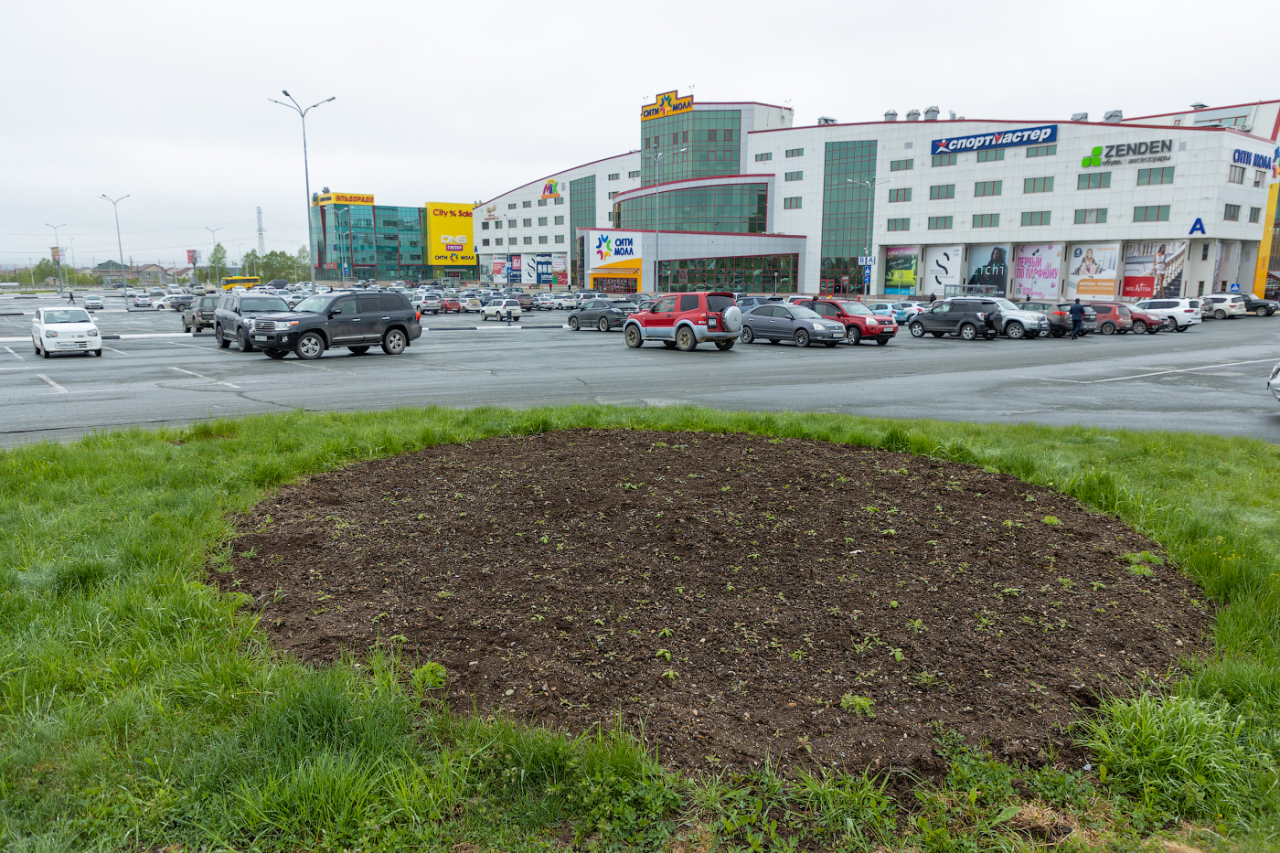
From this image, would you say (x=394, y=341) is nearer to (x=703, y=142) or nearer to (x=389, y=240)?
(x=703, y=142)

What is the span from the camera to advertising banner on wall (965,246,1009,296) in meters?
72.1

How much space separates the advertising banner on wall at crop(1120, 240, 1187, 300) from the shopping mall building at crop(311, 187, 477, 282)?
377 ft

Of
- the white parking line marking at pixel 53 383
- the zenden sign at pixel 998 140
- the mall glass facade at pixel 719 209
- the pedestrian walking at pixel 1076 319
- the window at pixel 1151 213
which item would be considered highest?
the zenden sign at pixel 998 140

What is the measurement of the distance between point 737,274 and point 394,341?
2481 inches

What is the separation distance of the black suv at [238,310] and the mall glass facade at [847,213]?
61.8 metres

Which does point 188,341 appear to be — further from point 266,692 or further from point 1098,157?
point 1098,157

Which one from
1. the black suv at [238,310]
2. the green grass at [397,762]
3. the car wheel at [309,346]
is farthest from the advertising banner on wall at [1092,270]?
the green grass at [397,762]

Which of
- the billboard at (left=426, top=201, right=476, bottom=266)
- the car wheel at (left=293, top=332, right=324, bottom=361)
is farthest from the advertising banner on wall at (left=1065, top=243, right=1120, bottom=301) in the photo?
the billboard at (left=426, top=201, right=476, bottom=266)

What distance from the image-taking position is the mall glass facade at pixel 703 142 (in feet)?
301

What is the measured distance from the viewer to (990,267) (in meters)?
73.2

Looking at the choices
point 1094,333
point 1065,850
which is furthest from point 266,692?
point 1094,333

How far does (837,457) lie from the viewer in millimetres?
7602

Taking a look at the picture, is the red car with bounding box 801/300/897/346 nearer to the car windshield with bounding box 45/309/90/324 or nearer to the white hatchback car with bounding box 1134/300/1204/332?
the white hatchback car with bounding box 1134/300/1204/332

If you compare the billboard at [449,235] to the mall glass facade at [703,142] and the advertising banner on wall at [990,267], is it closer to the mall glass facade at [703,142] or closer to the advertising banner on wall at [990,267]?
the mall glass facade at [703,142]
